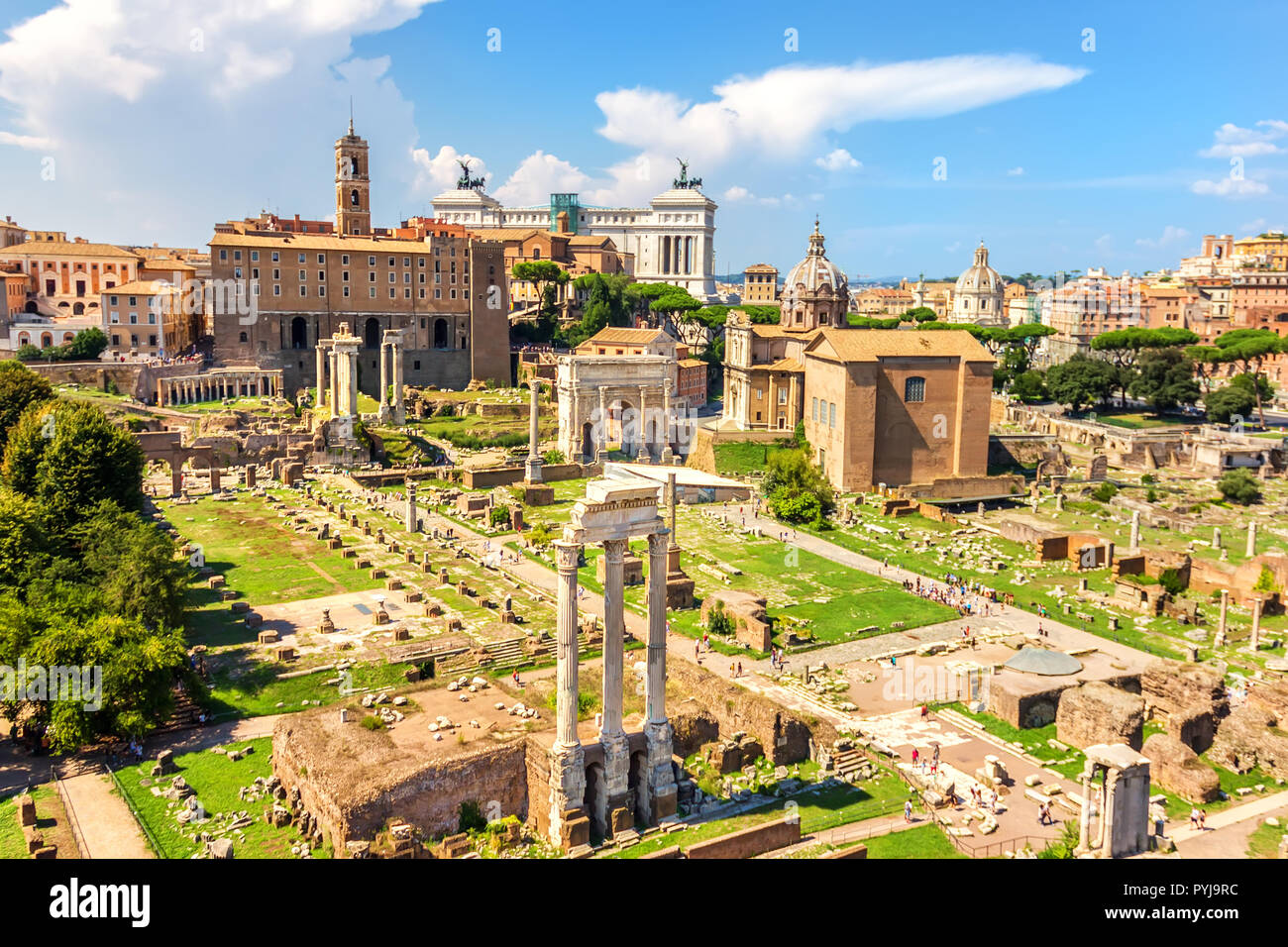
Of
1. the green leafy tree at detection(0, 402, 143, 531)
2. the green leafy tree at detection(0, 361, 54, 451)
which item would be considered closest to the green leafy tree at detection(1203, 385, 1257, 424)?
the green leafy tree at detection(0, 402, 143, 531)

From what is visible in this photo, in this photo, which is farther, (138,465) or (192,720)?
(138,465)

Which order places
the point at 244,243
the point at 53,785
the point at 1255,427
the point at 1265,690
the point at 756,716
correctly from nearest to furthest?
the point at 53,785 < the point at 756,716 < the point at 1265,690 < the point at 1255,427 < the point at 244,243

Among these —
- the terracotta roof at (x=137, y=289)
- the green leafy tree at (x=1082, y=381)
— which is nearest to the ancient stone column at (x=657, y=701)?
the green leafy tree at (x=1082, y=381)

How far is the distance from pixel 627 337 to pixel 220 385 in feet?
102

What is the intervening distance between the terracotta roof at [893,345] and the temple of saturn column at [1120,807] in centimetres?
3919

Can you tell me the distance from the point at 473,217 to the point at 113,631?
125 metres

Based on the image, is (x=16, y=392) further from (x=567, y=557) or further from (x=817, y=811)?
(x=817, y=811)

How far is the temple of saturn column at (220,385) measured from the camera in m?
75.1

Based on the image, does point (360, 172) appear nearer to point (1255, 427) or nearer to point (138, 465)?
point (138, 465)

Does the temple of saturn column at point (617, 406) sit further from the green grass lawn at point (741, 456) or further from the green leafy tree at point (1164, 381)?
the green leafy tree at point (1164, 381)

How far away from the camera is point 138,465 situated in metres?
43.5

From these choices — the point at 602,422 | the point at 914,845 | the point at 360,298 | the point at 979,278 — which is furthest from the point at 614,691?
the point at 979,278

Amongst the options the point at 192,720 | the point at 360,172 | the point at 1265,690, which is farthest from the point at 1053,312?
the point at 192,720

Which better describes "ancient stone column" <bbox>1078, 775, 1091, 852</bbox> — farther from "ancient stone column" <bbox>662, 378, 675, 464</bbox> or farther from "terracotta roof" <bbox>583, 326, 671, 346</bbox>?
"terracotta roof" <bbox>583, 326, 671, 346</bbox>
